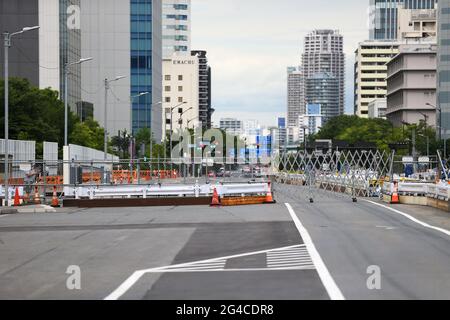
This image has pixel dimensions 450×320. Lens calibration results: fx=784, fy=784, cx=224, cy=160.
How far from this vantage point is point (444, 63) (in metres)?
133

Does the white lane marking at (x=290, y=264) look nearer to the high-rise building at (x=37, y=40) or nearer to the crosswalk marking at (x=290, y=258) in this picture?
the crosswalk marking at (x=290, y=258)

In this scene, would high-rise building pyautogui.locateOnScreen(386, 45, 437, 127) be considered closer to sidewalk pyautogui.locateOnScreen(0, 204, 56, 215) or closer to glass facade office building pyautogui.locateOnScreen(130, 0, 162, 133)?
glass facade office building pyautogui.locateOnScreen(130, 0, 162, 133)

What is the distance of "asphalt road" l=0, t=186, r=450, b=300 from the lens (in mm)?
12828

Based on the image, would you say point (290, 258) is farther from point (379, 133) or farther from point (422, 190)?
point (379, 133)

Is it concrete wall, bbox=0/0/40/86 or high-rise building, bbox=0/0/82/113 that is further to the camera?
high-rise building, bbox=0/0/82/113

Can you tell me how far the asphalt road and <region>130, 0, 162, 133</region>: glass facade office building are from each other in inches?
3867

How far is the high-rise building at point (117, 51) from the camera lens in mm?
125438

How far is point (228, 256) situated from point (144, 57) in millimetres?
113129

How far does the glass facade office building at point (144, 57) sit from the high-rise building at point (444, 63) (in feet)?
158

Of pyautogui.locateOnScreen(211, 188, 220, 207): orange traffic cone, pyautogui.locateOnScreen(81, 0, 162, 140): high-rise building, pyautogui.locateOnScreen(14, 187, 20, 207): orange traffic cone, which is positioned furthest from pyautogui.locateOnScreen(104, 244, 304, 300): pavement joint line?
pyautogui.locateOnScreen(81, 0, 162, 140): high-rise building

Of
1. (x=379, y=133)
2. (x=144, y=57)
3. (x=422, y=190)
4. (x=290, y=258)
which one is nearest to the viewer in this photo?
(x=290, y=258)

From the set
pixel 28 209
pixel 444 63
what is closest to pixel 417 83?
pixel 444 63

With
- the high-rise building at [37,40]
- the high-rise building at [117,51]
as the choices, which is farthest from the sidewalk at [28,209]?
the high-rise building at [117,51]

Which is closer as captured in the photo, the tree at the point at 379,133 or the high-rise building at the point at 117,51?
the tree at the point at 379,133
